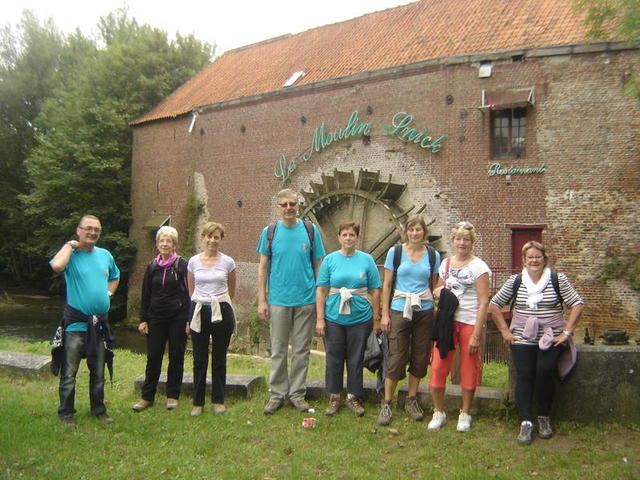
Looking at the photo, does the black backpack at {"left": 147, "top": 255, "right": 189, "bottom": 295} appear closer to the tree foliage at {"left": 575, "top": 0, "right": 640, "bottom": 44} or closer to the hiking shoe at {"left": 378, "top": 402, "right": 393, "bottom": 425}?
the hiking shoe at {"left": 378, "top": 402, "right": 393, "bottom": 425}

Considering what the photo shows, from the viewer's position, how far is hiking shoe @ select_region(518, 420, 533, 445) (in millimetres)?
3951

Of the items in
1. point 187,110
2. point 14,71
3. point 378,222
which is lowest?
point 378,222

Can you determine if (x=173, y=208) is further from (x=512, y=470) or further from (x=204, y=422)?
(x=512, y=470)

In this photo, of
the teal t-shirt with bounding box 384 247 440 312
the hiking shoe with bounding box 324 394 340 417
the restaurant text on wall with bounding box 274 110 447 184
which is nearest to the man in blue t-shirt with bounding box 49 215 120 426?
the hiking shoe with bounding box 324 394 340 417

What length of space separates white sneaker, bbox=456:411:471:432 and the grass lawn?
0.18ft

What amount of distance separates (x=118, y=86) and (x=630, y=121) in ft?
61.9

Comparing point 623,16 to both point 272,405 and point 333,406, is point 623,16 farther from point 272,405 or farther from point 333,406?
point 272,405

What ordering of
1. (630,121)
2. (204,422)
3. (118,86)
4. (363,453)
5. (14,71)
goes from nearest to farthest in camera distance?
(363,453) < (204,422) < (630,121) < (118,86) < (14,71)

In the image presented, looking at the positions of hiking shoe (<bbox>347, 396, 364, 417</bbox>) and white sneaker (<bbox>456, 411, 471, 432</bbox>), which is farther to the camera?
hiking shoe (<bbox>347, 396, 364, 417</bbox>)

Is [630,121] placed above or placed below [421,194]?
above

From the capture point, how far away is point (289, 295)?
478 centimetres

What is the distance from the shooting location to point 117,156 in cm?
2370

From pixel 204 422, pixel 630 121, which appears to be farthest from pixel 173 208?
pixel 204 422

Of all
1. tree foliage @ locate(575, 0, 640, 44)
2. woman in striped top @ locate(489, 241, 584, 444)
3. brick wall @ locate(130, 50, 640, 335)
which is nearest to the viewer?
woman in striped top @ locate(489, 241, 584, 444)
